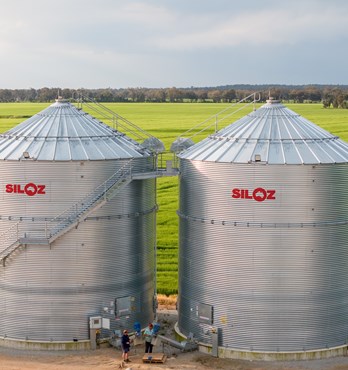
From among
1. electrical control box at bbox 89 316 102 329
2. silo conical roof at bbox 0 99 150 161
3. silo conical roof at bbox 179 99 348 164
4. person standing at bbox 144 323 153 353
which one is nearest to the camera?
silo conical roof at bbox 179 99 348 164

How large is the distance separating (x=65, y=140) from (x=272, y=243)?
10209 millimetres

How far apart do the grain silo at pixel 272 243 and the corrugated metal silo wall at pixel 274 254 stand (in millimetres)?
41

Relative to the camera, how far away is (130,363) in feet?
106

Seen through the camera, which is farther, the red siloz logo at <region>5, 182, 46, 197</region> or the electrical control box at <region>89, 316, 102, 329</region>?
the electrical control box at <region>89, 316, 102, 329</region>

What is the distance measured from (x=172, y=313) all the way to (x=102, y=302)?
Result: 6551mm

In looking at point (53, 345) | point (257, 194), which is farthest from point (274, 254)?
point (53, 345)

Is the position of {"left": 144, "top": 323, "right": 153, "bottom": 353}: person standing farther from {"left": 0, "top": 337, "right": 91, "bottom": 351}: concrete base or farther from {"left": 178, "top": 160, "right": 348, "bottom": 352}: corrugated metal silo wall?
{"left": 0, "top": 337, "right": 91, "bottom": 351}: concrete base

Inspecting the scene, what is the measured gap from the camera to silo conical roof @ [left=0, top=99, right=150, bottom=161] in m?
33.7

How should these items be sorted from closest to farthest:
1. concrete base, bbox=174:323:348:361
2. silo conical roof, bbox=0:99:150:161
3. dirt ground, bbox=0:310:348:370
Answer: dirt ground, bbox=0:310:348:370
concrete base, bbox=174:323:348:361
silo conical roof, bbox=0:99:150:161

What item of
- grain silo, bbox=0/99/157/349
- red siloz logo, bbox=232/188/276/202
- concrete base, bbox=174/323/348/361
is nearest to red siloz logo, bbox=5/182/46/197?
grain silo, bbox=0/99/157/349

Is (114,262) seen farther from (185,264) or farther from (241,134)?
(241,134)

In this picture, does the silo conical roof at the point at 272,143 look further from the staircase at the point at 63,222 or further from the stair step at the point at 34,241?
the stair step at the point at 34,241

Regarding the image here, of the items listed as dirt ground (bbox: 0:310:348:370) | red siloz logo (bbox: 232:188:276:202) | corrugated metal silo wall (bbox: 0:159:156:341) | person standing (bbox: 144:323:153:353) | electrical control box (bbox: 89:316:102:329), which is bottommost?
dirt ground (bbox: 0:310:348:370)

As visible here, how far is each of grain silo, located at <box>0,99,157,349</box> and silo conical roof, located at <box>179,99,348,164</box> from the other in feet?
11.8
